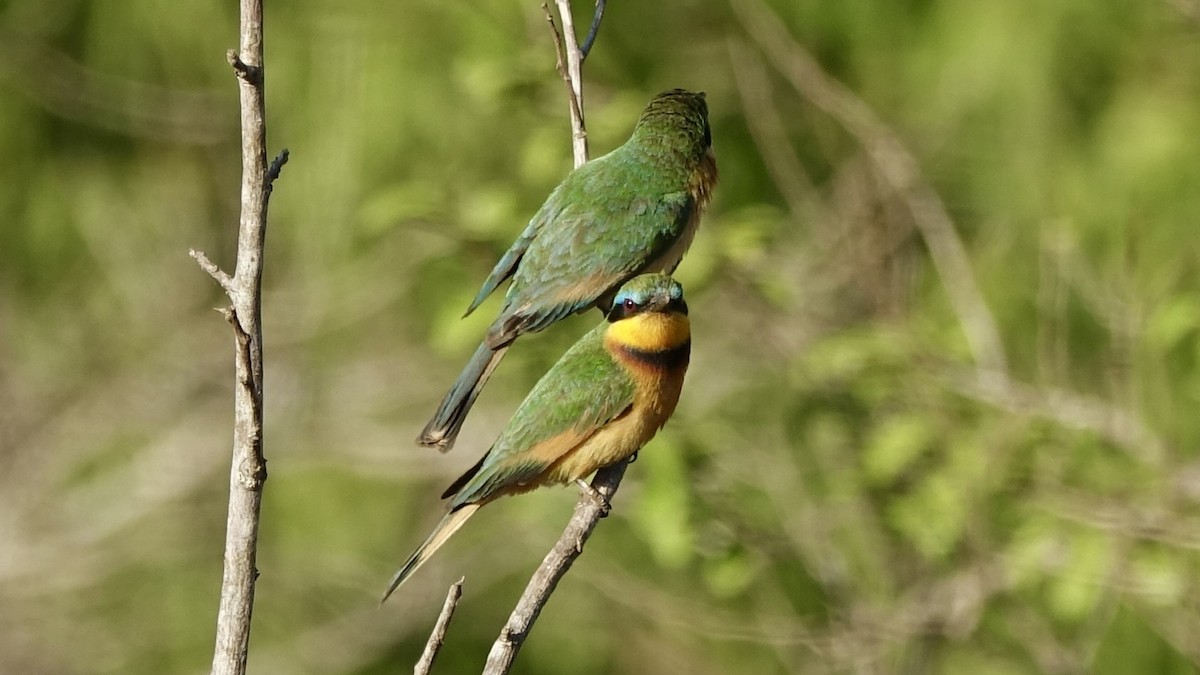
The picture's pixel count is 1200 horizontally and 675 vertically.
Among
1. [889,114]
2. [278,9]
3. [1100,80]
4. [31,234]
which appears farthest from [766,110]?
[31,234]

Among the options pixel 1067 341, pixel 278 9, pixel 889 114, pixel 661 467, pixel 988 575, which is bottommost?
pixel 988 575

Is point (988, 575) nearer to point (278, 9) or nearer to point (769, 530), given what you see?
point (769, 530)

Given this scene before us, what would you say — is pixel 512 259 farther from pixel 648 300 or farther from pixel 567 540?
pixel 567 540

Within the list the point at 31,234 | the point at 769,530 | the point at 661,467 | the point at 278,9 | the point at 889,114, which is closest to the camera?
the point at 661,467

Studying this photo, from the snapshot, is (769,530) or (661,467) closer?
(661,467)

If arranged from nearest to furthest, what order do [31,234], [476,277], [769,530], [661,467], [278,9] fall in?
[661,467]
[476,277]
[769,530]
[278,9]
[31,234]

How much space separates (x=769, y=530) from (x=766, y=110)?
158 cm

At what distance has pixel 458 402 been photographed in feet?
11.8

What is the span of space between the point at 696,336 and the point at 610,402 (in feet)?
11.3

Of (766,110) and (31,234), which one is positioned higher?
(31,234)

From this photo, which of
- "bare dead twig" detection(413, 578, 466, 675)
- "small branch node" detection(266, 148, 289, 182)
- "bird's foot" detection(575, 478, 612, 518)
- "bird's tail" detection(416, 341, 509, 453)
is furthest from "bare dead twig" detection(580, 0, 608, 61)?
"bare dead twig" detection(413, 578, 466, 675)

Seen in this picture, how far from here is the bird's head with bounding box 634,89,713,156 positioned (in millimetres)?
4438

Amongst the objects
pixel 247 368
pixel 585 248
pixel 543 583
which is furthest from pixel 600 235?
pixel 247 368

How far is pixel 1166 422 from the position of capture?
520 cm
